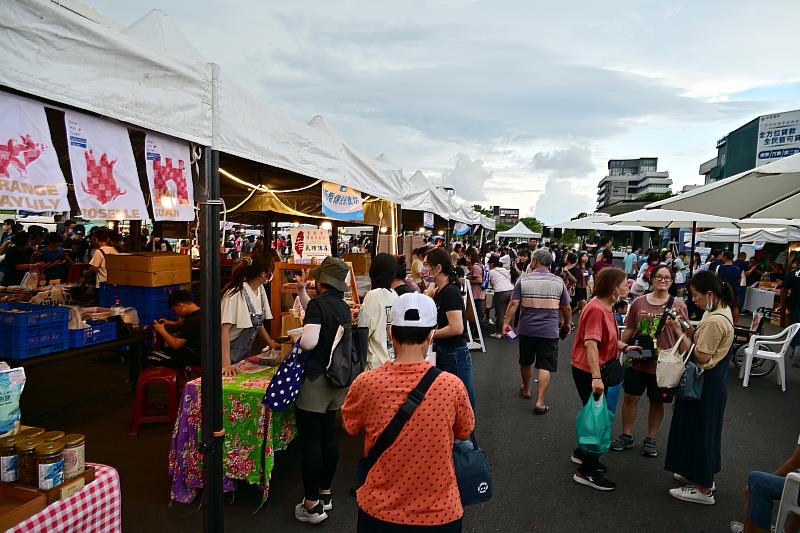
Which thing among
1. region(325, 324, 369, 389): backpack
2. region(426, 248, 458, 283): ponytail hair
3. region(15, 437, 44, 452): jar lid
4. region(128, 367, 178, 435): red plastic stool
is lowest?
region(128, 367, 178, 435): red plastic stool

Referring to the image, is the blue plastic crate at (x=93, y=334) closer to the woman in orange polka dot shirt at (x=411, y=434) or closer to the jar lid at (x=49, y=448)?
the jar lid at (x=49, y=448)

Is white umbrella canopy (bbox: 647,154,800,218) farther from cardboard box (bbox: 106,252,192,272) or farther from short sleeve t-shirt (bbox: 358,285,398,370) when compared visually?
cardboard box (bbox: 106,252,192,272)

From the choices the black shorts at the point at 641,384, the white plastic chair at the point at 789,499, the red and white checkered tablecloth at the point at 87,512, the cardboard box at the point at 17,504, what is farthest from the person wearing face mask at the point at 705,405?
the cardboard box at the point at 17,504

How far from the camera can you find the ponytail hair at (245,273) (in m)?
4.13

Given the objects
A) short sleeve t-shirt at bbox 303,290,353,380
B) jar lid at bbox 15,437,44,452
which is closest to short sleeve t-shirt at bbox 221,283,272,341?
short sleeve t-shirt at bbox 303,290,353,380

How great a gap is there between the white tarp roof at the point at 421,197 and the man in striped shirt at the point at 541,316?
7.57ft

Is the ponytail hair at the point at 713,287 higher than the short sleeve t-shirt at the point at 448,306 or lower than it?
higher

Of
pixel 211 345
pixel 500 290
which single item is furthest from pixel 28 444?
pixel 500 290

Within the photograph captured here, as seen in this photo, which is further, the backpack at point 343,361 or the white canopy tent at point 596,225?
the white canopy tent at point 596,225

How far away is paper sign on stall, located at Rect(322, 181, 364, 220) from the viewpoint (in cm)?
563

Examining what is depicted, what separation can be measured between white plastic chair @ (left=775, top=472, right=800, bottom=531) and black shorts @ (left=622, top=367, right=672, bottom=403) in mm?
1849

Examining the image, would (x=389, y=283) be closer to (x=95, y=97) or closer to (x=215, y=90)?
(x=215, y=90)

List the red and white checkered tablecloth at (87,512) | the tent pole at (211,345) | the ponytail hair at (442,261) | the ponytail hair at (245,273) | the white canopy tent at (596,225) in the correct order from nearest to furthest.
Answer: the red and white checkered tablecloth at (87,512) → the tent pole at (211,345) → the ponytail hair at (245,273) → the ponytail hair at (442,261) → the white canopy tent at (596,225)

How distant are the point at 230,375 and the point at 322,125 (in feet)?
8.66
